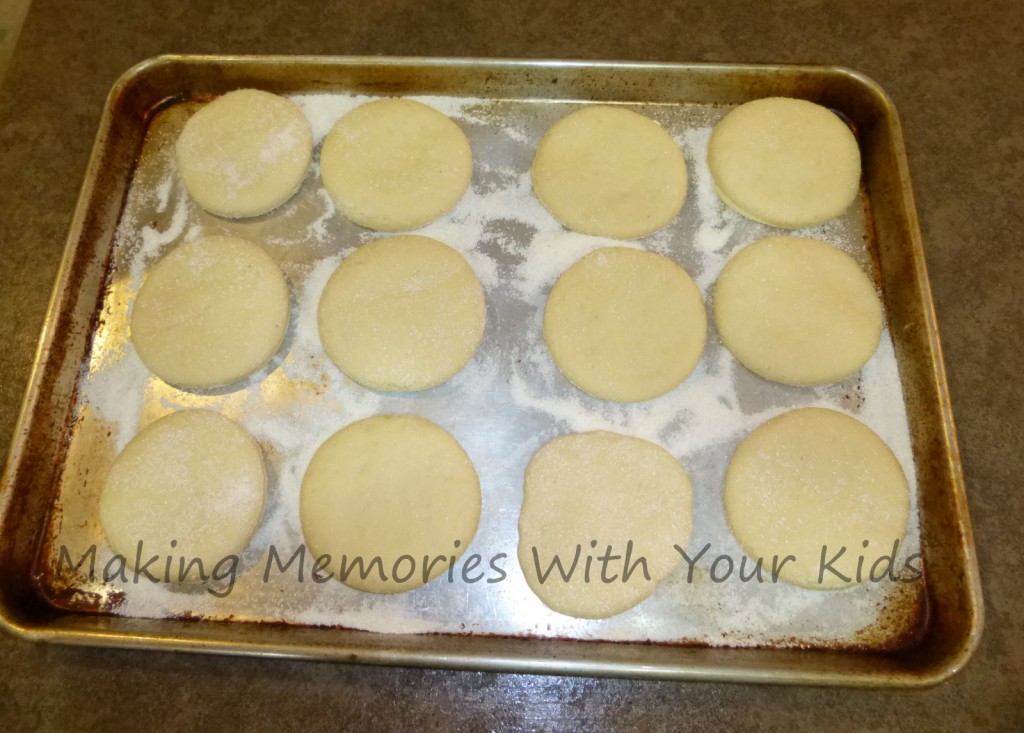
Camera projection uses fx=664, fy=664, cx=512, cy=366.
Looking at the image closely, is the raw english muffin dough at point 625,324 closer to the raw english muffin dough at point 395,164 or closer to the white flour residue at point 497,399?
the white flour residue at point 497,399

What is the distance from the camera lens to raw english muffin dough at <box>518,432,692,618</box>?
1.50 m

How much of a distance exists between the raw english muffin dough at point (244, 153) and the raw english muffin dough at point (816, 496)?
1.42 metres

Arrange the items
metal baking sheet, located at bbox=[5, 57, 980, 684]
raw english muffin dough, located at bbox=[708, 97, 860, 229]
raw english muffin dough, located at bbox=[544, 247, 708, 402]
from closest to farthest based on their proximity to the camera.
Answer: metal baking sheet, located at bbox=[5, 57, 980, 684]
raw english muffin dough, located at bbox=[544, 247, 708, 402]
raw english muffin dough, located at bbox=[708, 97, 860, 229]

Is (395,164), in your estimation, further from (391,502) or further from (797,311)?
(797,311)

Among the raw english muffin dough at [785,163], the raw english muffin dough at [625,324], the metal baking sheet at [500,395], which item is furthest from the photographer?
the raw english muffin dough at [785,163]

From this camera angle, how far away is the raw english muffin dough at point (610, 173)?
1802 millimetres

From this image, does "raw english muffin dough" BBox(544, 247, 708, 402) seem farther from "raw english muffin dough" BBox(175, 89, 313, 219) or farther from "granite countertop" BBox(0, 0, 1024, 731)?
"raw english muffin dough" BBox(175, 89, 313, 219)

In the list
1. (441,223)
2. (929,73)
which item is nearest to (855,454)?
(441,223)

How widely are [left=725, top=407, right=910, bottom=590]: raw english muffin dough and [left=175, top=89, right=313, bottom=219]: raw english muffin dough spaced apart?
1416 mm

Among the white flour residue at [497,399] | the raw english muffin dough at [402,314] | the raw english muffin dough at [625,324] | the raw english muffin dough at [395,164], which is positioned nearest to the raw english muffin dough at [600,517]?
the white flour residue at [497,399]

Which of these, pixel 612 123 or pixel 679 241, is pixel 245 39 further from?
pixel 679 241

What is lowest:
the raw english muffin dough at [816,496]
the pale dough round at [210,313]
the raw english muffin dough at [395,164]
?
the raw english muffin dough at [816,496]

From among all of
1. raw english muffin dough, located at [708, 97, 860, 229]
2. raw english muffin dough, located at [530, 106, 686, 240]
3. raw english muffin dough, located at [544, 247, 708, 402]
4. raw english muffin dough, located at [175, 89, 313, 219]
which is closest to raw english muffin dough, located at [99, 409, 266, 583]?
raw english muffin dough, located at [175, 89, 313, 219]

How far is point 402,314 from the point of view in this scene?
1703mm
